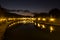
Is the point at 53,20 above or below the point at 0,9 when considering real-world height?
below

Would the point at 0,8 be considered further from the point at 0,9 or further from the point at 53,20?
the point at 53,20

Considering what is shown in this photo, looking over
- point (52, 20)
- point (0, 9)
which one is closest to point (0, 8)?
point (0, 9)

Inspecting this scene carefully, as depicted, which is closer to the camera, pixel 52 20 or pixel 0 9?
pixel 52 20

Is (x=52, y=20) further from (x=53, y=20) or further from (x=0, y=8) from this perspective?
(x=0, y=8)

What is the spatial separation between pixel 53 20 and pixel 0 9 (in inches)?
715

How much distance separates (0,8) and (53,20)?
18.8 meters

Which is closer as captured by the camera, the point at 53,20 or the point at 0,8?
the point at 53,20

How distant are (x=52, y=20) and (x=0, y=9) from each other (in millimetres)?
17865

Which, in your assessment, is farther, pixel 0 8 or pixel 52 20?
pixel 0 8

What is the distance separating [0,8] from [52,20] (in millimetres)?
18461

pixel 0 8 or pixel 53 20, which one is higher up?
pixel 0 8

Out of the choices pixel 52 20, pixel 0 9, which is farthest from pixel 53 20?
pixel 0 9

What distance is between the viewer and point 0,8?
46.3m

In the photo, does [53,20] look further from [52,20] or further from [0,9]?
[0,9]
